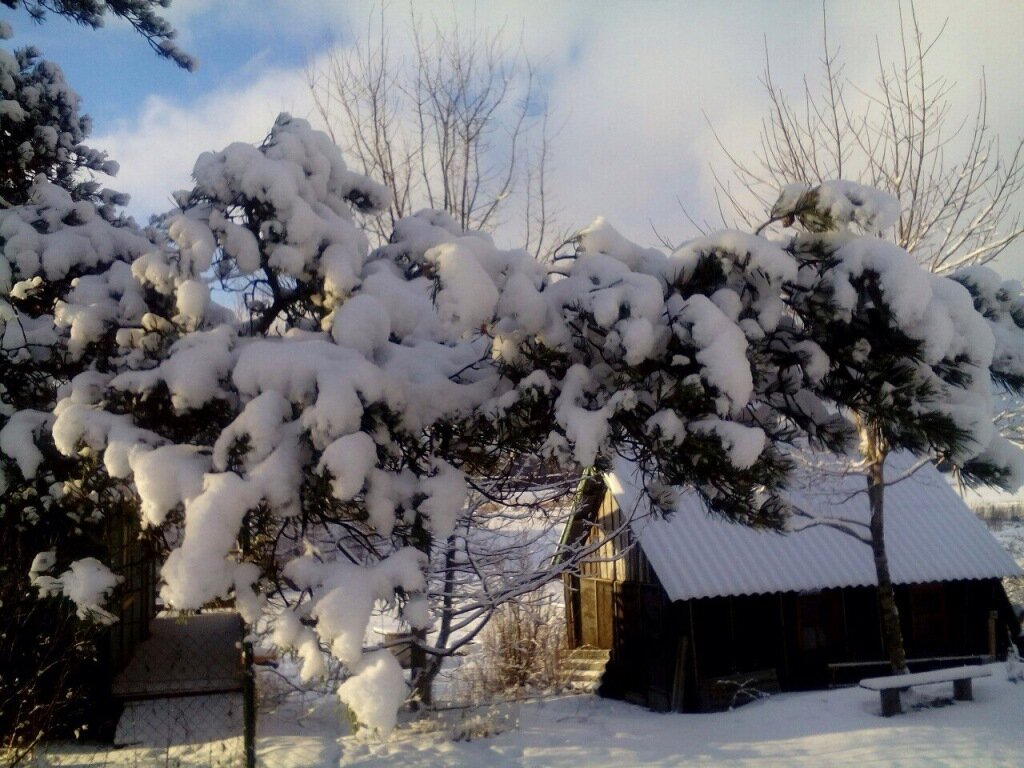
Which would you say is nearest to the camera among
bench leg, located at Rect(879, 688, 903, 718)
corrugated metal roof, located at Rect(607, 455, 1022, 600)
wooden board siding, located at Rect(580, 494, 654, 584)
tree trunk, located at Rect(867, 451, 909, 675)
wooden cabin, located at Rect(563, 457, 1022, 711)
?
bench leg, located at Rect(879, 688, 903, 718)

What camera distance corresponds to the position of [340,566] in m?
2.50

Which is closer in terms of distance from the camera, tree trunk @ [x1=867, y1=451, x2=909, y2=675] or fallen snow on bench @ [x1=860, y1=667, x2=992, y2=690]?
fallen snow on bench @ [x1=860, y1=667, x2=992, y2=690]

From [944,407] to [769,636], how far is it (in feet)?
38.2

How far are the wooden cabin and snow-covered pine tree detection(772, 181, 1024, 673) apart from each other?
8971 millimetres

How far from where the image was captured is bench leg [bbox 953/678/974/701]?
396 inches

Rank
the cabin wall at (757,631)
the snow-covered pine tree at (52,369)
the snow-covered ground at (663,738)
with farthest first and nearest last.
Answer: the cabin wall at (757,631), the snow-covered ground at (663,738), the snow-covered pine tree at (52,369)

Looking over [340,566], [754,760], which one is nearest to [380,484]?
[340,566]

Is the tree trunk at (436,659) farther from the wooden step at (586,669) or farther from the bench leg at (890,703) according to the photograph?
the bench leg at (890,703)

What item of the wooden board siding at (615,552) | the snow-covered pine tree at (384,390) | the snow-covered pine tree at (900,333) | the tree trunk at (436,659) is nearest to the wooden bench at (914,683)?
the wooden board siding at (615,552)

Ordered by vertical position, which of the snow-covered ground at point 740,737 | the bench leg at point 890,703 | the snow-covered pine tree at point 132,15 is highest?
the snow-covered pine tree at point 132,15

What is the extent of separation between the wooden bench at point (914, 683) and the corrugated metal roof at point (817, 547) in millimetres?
2685

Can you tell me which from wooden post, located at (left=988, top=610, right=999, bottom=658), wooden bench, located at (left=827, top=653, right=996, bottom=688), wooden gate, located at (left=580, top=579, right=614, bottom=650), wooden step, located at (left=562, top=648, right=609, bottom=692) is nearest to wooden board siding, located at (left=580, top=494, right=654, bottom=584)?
wooden gate, located at (left=580, top=579, right=614, bottom=650)

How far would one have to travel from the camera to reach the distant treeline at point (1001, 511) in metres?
26.9

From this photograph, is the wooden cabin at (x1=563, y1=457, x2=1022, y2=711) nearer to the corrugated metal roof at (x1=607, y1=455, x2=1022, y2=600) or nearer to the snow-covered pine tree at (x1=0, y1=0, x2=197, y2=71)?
the corrugated metal roof at (x1=607, y1=455, x2=1022, y2=600)
